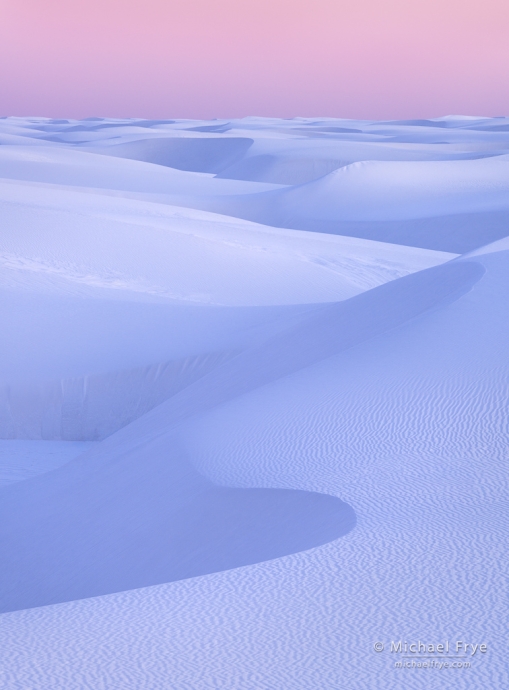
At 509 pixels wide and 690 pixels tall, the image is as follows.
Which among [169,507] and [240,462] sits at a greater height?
[240,462]

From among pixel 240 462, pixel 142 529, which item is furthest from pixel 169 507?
pixel 240 462

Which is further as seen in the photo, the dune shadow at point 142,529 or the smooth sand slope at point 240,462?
the dune shadow at point 142,529

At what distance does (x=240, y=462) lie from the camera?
9.39 feet

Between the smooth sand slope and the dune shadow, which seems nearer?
the smooth sand slope

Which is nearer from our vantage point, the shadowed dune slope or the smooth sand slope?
the smooth sand slope

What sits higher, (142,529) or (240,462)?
(240,462)

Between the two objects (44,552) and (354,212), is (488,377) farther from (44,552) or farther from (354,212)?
(354,212)

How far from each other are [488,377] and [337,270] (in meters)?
4.90

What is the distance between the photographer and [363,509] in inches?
90.6

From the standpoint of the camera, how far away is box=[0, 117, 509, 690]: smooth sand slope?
1688 millimetres

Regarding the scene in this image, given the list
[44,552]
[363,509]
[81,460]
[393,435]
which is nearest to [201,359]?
[81,460]

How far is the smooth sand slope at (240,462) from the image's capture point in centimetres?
169

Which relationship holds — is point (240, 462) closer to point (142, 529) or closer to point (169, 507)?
point (169, 507)

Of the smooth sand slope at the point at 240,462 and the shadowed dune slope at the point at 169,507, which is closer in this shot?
the smooth sand slope at the point at 240,462
